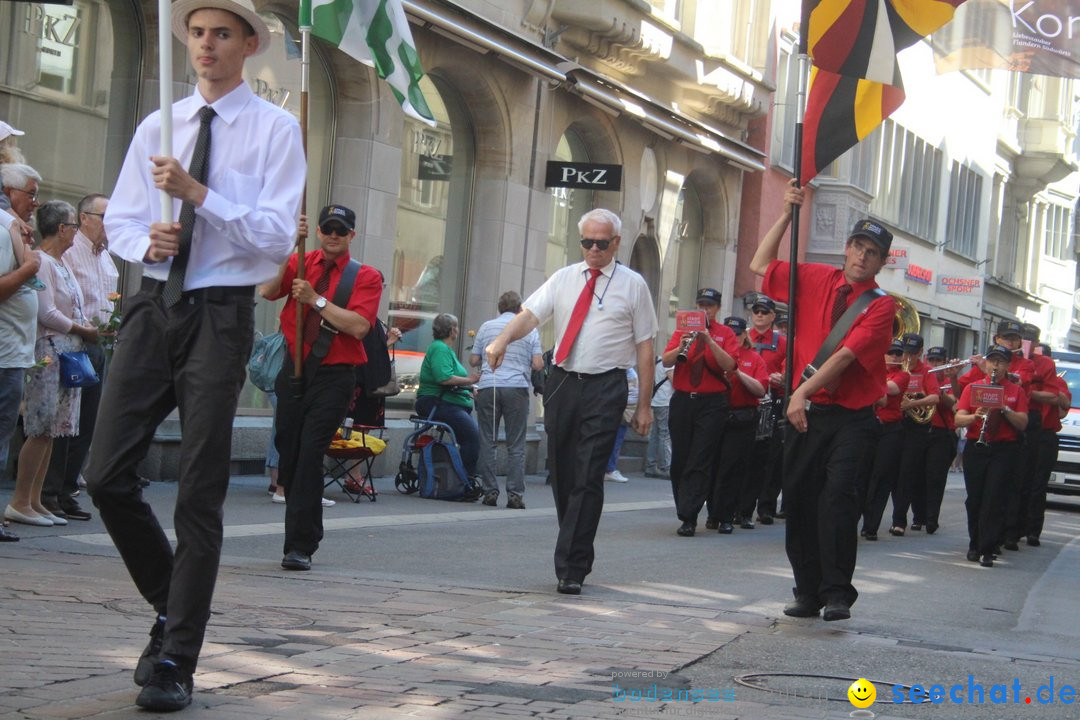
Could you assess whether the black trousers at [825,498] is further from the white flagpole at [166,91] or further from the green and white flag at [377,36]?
the white flagpole at [166,91]

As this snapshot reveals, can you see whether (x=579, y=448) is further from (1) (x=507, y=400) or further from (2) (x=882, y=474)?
(2) (x=882, y=474)

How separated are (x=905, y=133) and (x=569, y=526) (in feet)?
109

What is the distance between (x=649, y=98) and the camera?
23.9 meters

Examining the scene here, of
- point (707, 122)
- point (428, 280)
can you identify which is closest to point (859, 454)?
point (428, 280)

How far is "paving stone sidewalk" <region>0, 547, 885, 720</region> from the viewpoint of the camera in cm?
518

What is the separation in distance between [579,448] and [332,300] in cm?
160

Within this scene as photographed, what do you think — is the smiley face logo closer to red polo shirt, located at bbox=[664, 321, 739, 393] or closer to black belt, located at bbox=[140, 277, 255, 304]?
black belt, located at bbox=[140, 277, 255, 304]

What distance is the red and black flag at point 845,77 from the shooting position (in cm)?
958

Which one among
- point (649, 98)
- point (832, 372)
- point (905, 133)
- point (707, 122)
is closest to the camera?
point (832, 372)

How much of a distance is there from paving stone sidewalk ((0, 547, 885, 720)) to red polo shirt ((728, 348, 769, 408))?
6.17 meters

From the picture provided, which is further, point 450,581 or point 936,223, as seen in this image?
point 936,223

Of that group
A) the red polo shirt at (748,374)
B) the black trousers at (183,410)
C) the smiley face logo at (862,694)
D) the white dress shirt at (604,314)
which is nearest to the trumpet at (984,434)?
the red polo shirt at (748,374)

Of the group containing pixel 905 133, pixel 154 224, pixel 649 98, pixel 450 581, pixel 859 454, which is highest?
pixel 905 133

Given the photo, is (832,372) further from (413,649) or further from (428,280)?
(428,280)
